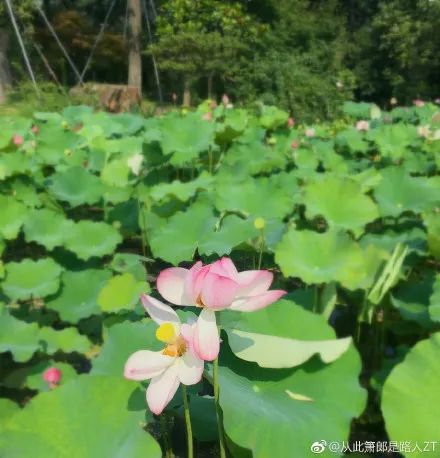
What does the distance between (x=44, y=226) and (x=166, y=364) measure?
194 cm

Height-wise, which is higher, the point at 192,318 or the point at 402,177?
the point at 192,318

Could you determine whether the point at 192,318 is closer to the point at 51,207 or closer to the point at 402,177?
the point at 402,177

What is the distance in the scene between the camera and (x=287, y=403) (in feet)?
1.79

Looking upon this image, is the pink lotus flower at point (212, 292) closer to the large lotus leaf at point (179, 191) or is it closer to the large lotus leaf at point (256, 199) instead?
the large lotus leaf at point (256, 199)

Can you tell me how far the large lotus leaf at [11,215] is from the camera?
7.33 feet

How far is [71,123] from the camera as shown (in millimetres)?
4316

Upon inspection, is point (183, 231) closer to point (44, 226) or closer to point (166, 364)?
point (166, 364)

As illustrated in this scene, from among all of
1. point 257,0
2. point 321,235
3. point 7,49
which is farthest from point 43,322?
point 7,49

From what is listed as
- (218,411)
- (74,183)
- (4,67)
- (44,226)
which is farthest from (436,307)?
(4,67)

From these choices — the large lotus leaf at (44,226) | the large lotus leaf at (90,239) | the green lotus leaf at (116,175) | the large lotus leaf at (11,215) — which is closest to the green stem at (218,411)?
the large lotus leaf at (90,239)

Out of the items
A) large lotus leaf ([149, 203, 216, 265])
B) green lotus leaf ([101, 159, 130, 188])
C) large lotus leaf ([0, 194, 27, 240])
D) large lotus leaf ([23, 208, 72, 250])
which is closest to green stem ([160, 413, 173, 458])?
large lotus leaf ([149, 203, 216, 265])

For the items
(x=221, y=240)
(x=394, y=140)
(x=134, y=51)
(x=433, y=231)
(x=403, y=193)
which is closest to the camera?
(x=221, y=240)

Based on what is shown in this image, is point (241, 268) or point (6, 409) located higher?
point (241, 268)

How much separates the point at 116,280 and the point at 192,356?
1074 mm
